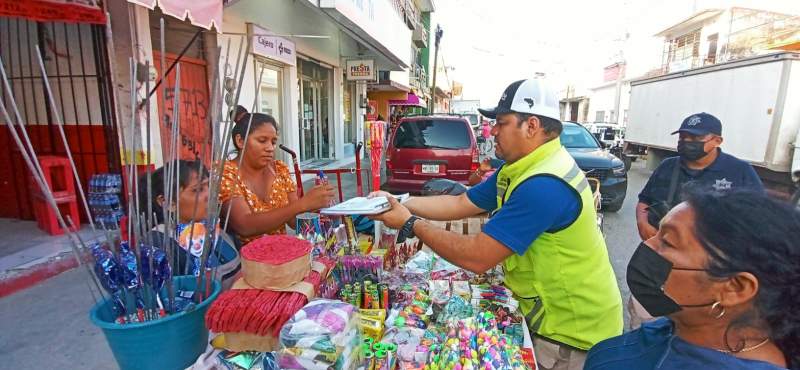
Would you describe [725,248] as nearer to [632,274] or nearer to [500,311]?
[632,274]

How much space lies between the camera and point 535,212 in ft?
4.84

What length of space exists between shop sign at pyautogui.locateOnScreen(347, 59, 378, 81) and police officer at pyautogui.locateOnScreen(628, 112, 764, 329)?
9.79 m

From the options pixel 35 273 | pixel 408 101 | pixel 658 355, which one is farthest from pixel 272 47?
pixel 408 101

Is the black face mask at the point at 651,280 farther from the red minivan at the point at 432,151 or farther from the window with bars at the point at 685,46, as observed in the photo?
the window with bars at the point at 685,46

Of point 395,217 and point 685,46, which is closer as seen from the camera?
point 395,217

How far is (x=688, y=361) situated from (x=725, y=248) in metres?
0.31

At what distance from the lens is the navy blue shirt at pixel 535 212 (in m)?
1.47

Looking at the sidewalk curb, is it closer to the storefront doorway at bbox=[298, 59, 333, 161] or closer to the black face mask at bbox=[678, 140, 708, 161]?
the black face mask at bbox=[678, 140, 708, 161]

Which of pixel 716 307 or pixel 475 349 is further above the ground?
pixel 716 307

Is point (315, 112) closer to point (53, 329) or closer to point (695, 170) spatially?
point (53, 329)

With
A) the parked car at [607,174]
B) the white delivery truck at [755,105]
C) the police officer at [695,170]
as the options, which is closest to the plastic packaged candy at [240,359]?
the police officer at [695,170]

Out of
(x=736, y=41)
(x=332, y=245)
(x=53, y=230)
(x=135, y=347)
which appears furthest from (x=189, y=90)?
(x=736, y=41)

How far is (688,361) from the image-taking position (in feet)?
3.32

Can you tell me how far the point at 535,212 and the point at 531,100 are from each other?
498mm
